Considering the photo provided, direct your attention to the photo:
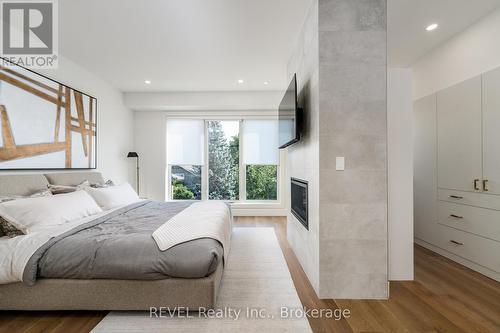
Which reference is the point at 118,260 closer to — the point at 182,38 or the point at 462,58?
the point at 182,38

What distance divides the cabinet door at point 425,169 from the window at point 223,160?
338cm

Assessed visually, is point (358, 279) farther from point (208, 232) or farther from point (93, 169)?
point (93, 169)

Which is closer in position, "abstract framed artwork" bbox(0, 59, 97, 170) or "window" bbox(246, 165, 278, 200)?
"abstract framed artwork" bbox(0, 59, 97, 170)

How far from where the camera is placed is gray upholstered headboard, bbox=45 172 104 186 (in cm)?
288

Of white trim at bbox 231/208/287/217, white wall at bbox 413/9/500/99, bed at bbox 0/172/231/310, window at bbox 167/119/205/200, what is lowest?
white trim at bbox 231/208/287/217

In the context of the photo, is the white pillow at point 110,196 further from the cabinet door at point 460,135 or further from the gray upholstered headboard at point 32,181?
the cabinet door at point 460,135

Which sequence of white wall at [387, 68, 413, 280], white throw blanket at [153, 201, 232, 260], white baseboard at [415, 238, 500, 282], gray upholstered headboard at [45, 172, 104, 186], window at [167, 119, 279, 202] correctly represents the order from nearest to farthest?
white throw blanket at [153, 201, 232, 260] < white wall at [387, 68, 413, 280] < white baseboard at [415, 238, 500, 282] < gray upholstered headboard at [45, 172, 104, 186] < window at [167, 119, 279, 202]

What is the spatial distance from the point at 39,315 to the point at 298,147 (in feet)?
9.34

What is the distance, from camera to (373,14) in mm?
1940

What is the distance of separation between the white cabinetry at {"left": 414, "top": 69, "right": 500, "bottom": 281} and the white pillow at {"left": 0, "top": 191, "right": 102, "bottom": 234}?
14.1 ft

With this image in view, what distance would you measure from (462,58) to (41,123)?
17.2ft

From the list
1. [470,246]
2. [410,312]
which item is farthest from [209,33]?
[470,246]

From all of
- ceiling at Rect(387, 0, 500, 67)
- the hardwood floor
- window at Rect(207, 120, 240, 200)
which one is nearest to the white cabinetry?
the hardwood floor

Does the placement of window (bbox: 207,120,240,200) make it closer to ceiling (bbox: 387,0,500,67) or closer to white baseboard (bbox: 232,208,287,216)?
white baseboard (bbox: 232,208,287,216)
